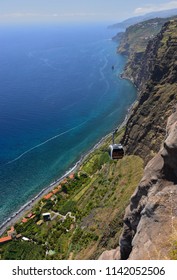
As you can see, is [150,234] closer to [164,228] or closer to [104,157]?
[164,228]

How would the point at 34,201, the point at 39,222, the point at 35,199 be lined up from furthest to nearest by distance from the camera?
the point at 35,199
the point at 34,201
the point at 39,222

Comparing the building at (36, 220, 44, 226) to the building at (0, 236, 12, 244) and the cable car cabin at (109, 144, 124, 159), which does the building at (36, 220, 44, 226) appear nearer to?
the building at (0, 236, 12, 244)

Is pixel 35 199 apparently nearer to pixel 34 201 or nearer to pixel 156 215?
pixel 34 201

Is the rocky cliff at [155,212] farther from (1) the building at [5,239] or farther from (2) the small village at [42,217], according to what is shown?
(1) the building at [5,239]

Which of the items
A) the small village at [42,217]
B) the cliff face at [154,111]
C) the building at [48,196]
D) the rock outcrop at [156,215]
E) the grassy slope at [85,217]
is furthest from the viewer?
the building at [48,196]

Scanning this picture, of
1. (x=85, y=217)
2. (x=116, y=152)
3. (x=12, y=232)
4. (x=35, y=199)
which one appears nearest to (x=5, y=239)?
(x=12, y=232)

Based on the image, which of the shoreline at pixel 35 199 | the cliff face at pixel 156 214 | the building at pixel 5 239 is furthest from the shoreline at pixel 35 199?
the cliff face at pixel 156 214

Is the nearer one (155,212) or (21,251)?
(155,212)

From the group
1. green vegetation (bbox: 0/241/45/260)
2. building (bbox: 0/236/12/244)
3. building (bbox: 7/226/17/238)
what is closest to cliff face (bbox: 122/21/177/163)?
green vegetation (bbox: 0/241/45/260)
